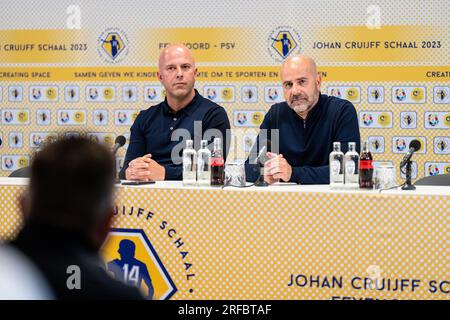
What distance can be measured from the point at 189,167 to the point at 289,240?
0.61 metres

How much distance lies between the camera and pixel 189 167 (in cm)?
300

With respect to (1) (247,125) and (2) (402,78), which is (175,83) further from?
(2) (402,78)

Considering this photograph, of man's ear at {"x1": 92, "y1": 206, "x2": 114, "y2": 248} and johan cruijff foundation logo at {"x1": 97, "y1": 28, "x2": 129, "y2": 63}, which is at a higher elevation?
johan cruijff foundation logo at {"x1": 97, "y1": 28, "x2": 129, "y2": 63}

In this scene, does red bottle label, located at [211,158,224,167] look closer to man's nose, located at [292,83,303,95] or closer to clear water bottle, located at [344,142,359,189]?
clear water bottle, located at [344,142,359,189]

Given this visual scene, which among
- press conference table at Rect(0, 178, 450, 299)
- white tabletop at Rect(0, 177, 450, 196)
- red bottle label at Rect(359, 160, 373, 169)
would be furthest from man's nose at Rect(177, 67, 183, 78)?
red bottle label at Rect(359, 160, 373, 169)

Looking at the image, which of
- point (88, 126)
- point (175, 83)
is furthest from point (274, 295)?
point (88, 126)

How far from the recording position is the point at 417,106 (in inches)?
187

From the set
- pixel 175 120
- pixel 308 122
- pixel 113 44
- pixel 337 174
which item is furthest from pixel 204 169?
pixel 113 44

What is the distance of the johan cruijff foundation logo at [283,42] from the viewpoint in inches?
191

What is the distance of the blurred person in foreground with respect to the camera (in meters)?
0.96

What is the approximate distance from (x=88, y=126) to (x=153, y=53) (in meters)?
0.76

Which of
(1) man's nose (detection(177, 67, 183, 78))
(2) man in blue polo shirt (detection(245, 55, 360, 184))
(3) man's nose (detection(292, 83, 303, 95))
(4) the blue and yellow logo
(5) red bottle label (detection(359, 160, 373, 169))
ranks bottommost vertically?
(4) the blue and yellow logo

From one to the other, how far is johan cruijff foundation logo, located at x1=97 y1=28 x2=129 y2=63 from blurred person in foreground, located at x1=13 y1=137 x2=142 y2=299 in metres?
4.18

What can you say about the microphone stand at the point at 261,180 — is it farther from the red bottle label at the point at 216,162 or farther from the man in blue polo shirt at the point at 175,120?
the man in blue polo shirt at the point at 175,120
